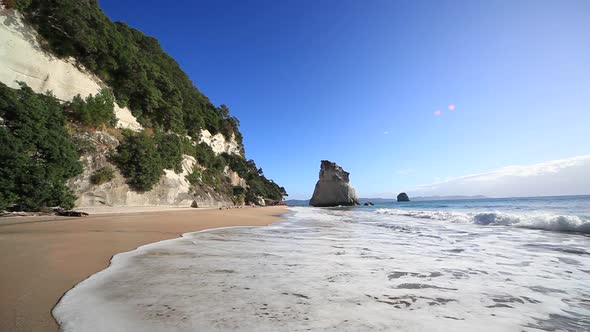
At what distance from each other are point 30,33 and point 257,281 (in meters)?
22.2

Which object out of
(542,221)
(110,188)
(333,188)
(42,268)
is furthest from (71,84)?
(333,188)

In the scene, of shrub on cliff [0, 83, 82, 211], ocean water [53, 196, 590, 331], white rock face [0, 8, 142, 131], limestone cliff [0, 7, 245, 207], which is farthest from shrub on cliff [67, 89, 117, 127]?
ocean water [53, 196, 590, 331]

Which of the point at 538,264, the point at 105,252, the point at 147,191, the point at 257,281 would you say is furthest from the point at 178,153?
the point at 538,264

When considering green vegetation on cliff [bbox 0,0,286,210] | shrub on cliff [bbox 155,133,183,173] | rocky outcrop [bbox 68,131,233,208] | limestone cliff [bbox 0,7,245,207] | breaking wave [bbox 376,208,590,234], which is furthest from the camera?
shrub on cliff [bbox 155,133,183,173]

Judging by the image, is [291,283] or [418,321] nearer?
[418,321]

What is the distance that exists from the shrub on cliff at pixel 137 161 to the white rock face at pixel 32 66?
4.19 metres

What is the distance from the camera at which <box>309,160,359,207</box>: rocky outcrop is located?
6172 cm

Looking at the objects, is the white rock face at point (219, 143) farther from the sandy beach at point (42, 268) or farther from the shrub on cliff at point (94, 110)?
the sandy beach at point (42, 268)

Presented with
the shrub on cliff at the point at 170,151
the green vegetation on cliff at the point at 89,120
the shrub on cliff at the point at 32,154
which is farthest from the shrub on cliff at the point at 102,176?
the shrub on cliff at the point at 170,151

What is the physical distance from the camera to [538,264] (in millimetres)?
4367

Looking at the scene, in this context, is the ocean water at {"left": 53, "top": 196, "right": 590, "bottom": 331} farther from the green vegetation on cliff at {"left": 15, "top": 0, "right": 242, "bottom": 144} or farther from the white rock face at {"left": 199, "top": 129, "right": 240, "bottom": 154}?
the white rock face at {"left": 199, "top": 129, "right": 240, "bottom": 154}

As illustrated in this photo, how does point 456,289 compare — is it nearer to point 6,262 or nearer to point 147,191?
point 6,262

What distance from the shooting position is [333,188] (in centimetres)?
6256

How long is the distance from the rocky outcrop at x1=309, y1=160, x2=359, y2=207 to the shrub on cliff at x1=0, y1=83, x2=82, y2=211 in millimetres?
54169
